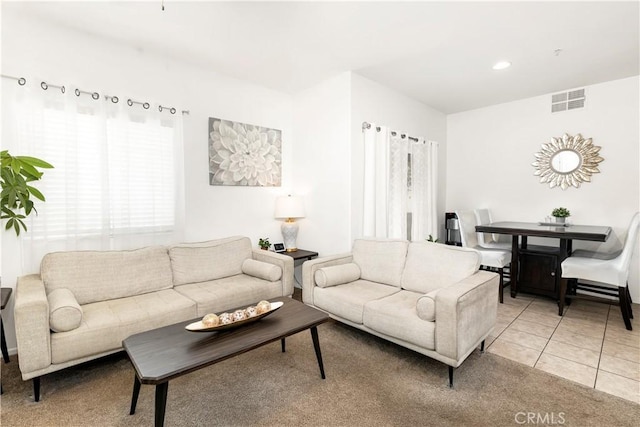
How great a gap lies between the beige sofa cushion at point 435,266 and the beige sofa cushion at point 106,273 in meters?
2.18

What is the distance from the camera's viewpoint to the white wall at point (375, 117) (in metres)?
3.49

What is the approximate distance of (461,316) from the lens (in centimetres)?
193

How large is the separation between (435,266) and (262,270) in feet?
5.19

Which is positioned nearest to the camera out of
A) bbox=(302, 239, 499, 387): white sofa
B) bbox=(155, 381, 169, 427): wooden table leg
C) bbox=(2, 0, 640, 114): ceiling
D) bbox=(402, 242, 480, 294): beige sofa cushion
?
bbox=(155, 381, 169, 427): wooden table leg

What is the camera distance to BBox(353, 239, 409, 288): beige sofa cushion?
285cm

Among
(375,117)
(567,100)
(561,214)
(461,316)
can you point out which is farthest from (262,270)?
(567,100)

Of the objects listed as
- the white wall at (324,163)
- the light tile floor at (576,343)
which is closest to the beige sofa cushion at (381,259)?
the white wall at (324,163)

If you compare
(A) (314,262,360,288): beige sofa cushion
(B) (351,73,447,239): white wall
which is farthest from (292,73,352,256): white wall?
(A) (314,262,360,288): beige sofa cushion

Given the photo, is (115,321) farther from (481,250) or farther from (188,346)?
(481,250)

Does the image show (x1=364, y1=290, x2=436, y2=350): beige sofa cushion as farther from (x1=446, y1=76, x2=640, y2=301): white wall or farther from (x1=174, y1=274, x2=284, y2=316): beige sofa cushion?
(x1=446, y1=76, x2=640, y2=301): white wall

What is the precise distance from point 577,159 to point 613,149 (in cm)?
34

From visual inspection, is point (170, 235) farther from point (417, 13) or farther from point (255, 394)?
point (417, 13)

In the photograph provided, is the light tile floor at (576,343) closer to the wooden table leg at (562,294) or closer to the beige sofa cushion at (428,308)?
the wooden table leg at (562,294)

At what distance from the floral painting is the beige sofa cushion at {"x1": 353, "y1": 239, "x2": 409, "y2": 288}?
A: 151cm
